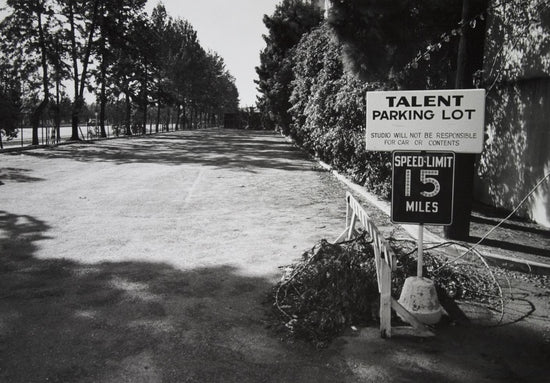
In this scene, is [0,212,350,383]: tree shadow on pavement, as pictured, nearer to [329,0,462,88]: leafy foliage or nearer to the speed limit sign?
the speed limit sign

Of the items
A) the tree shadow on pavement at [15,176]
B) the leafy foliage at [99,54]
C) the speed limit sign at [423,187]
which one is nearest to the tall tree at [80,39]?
the leafy foliage at [99,54]

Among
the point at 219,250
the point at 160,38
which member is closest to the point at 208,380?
the point at 219,250

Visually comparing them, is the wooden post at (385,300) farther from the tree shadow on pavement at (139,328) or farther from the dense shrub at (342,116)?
the dense shrub at (342,116)

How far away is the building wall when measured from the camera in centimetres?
794

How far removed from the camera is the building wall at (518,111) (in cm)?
794

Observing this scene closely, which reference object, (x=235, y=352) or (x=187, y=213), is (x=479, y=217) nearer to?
(x=187, y=213)

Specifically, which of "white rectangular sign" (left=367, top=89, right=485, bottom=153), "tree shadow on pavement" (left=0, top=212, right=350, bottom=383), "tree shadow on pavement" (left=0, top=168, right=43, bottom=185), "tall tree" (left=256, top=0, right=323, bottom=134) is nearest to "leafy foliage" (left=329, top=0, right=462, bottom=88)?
"white rectangular sign" (left=367, top=89, right=485, bottom=153)

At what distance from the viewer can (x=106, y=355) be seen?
358 centimetres

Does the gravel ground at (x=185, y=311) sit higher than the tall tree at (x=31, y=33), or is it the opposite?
the tall tree at (x=31, y=33)

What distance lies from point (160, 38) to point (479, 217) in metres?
49.7

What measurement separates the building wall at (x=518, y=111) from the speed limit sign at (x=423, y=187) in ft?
12.7

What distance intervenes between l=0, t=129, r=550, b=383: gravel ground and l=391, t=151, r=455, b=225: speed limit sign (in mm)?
1033

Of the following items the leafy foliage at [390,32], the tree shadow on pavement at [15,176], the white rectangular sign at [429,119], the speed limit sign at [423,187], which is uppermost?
the leafy foliage at [390,32]

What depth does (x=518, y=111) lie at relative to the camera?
8.80 m
